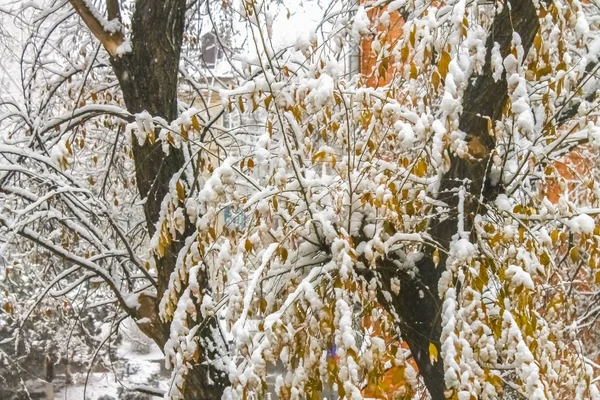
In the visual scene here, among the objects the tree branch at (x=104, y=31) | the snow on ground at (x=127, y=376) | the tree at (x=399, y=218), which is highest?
the snow on ground at (x=127, y=376)

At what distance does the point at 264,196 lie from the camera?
122 inches

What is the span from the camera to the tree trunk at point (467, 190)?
3.57m

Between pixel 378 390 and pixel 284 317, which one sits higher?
pixel 284 317

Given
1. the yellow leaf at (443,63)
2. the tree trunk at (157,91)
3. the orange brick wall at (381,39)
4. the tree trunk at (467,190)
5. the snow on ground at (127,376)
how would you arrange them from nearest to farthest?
the yellow leaf at (443,63)
the orange brick wall at (381,39)
the tree trunk at (467,190)
the tree trunk at (157,91)
the snow on ground at (127,376)

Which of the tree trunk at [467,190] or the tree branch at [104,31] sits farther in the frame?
the tree branch at [104,31]

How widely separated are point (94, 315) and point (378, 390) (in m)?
12.8

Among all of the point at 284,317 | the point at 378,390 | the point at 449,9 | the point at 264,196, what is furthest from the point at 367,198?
the point at 449,9

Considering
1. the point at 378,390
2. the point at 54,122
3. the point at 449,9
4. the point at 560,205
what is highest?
the point at 54,122

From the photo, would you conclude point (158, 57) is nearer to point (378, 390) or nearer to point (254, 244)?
point (254, 244)

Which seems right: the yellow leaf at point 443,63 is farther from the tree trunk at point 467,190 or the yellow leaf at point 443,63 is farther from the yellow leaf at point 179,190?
the yellow leaf at point 179,190

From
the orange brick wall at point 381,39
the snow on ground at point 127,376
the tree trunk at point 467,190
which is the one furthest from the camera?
the snow on ground at point 127,376

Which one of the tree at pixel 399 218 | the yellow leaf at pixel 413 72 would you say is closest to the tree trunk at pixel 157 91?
the tree at pixel 399 218

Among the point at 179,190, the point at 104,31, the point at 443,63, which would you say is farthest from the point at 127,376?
the point at 443,63

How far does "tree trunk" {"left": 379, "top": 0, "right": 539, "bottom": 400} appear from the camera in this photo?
3570 mm
